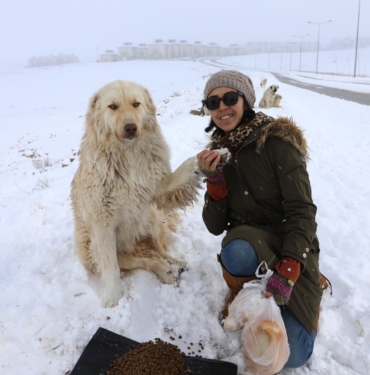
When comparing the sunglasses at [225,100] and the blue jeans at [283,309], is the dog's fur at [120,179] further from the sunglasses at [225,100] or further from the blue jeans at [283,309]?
the blue jeans at [283,309]

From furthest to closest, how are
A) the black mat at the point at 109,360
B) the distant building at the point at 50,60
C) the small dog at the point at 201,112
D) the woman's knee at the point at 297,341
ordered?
the distant building at the point at 50,60
the small dog at the point at 201,112
the black mat at the point at 109,360
the woman's knee at the point at 297,341

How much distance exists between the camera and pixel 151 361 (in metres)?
1.87

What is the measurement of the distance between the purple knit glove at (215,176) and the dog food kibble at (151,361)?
3.83 feet

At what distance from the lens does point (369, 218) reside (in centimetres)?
336

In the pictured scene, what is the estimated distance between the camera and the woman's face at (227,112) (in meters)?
2.03

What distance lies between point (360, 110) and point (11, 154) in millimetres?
12614

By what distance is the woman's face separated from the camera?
2025mm

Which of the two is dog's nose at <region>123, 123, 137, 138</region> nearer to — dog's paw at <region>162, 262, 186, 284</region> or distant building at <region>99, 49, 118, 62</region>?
dog's paw at <region>162, 262, 186, 284</region>

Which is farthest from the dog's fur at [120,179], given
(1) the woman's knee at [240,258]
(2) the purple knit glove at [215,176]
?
(1) the woman's knee at [240,258]

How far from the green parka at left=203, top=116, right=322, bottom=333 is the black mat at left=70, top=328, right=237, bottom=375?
60cm

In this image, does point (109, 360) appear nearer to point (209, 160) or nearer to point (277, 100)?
point (209, 160)

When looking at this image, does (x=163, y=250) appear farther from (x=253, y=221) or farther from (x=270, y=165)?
(x=270, y=165)

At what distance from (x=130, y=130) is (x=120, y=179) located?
0.45 m

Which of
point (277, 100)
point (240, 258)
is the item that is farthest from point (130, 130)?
point (277, 100)
